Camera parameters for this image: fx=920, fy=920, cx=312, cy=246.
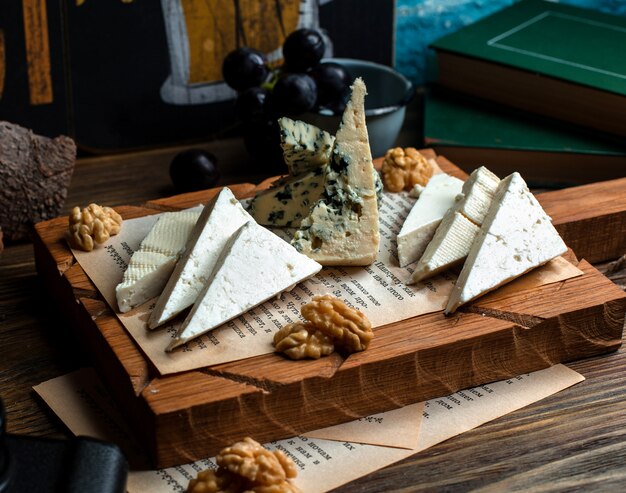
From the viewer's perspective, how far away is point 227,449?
863 mm

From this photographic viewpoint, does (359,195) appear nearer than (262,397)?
No

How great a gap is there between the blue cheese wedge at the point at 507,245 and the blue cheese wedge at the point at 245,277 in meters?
0.18

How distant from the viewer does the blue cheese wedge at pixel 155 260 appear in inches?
41.2

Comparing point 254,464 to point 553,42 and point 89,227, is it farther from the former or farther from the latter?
point 553,42

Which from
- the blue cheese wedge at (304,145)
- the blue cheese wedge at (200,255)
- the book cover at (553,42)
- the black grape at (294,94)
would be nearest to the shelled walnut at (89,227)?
the blue cheese wedge at (200,255)

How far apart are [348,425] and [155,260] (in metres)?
0.31

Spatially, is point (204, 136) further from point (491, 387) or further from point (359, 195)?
point (491, 387)

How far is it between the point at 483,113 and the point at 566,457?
0.83 m

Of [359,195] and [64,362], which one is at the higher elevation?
[359,195]

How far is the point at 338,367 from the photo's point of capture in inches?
38.0

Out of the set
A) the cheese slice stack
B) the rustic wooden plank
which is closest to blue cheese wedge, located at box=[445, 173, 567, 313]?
the cheese slice stack

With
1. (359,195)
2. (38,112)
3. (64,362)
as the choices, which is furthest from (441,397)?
(38,112)

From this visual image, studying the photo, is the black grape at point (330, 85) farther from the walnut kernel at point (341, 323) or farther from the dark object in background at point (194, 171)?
the walnut kernel at point (341, 323)

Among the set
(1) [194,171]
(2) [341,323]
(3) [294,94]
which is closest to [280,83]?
(3) [294,94]
